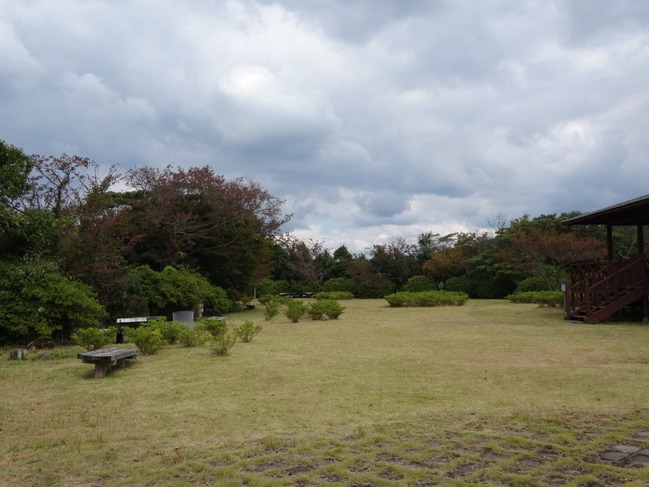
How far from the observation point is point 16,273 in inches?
430

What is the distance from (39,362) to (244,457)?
6.58m

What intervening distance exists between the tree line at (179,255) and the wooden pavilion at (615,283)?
357 inches

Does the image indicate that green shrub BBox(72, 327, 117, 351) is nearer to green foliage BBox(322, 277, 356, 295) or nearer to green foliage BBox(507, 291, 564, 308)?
green foliage BBox(507, 291, 564, 308)

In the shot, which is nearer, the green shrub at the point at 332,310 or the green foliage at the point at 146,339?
the green foliage at the point at 146,339

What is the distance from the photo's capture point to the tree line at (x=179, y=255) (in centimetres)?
1152

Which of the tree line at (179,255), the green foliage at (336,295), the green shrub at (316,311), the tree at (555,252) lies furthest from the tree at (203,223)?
the tree at (555,252)

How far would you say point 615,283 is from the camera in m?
14.9

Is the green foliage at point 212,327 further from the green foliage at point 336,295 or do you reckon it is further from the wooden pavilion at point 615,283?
the green foliage at point 336,295

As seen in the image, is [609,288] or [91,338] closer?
[91,338]

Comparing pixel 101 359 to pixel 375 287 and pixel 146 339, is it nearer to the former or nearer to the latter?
pixel 146 339

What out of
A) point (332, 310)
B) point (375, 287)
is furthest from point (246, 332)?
point (375, 287)

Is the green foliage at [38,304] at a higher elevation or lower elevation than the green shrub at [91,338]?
higher

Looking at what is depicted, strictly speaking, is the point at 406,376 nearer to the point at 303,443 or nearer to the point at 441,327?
the point at 303,443

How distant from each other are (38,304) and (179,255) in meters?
9.63
